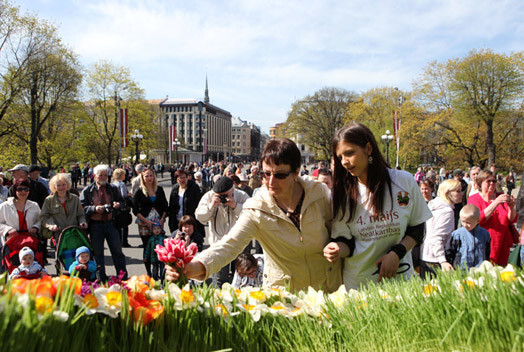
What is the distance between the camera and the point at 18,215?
5.77 meters

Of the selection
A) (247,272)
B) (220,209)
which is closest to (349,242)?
(247,272)

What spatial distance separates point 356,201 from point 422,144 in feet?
120

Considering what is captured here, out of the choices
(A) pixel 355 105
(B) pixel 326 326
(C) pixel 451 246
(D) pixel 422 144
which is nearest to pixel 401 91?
(A) pixel 355 105

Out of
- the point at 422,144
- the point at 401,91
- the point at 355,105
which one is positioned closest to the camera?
the point at 422,144

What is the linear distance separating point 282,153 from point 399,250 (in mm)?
900

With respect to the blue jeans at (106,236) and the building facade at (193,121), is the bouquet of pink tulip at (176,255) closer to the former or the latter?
the blue jeans at (106,236)

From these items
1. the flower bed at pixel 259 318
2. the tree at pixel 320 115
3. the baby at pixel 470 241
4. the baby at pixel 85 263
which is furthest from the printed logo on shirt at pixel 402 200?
the tree at pixel 320 115

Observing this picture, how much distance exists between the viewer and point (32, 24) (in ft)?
91.2

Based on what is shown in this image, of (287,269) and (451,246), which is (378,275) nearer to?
(287,269)

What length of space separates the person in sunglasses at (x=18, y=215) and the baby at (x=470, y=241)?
228 inches

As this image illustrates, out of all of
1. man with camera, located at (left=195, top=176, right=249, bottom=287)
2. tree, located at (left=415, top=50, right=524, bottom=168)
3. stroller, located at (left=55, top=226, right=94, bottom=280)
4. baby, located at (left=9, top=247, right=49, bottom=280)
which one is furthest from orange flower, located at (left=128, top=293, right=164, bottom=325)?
tree, located at (left=415, top=50, right=524, bottom=168)

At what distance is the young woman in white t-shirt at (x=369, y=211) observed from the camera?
7.57 ft

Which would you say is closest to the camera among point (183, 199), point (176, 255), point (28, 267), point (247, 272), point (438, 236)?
point (176, 255)

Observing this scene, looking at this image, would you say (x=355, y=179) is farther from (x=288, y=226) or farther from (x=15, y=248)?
(x=15, y=248)
